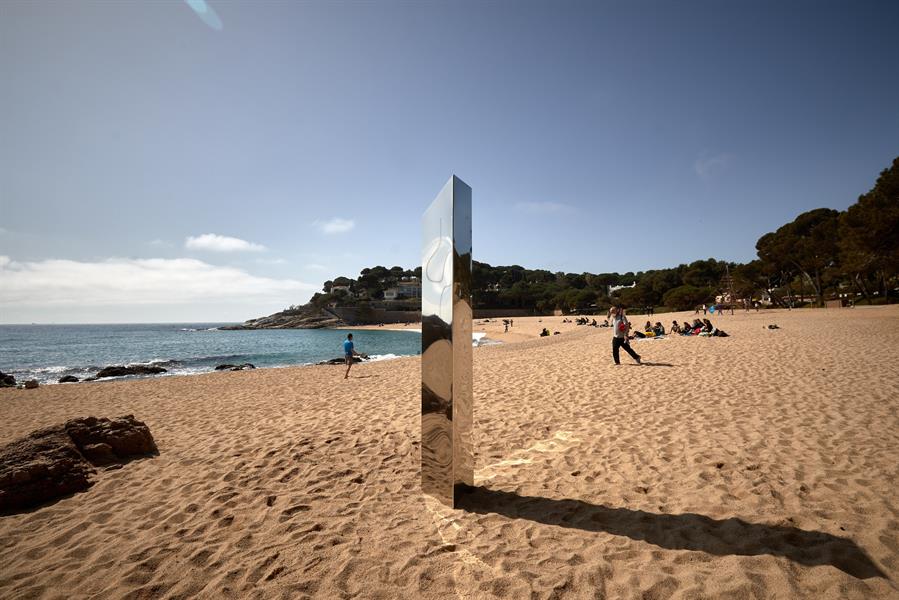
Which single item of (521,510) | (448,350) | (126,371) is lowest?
(126,371)

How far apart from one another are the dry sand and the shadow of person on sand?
2 cm

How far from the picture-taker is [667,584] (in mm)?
2717

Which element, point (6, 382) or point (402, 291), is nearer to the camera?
point (6, 382)

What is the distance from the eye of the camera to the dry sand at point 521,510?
2.86 meters

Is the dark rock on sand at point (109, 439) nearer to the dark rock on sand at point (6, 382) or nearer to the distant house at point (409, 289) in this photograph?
the dark rock on sand at point (6, 382)

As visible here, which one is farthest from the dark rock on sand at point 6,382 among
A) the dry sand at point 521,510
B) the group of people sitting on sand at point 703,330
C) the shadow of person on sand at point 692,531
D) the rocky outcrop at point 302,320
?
the rocky outcrop at point 302,320

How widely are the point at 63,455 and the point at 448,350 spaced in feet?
18.5

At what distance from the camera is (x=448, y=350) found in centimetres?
389

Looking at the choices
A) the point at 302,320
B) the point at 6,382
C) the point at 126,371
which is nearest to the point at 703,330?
the point at 126,371

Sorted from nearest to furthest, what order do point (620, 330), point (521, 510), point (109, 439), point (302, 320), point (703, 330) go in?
point (521, 510), point (109, 439), point (620, 330), point (703, 330), point (302, 320)

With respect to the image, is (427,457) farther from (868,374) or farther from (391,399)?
(868,374)

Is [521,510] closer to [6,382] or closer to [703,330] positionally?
[703,330]

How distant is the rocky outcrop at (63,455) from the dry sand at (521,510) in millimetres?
275

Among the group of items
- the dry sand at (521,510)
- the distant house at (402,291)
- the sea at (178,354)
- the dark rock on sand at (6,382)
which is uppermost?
the distant house at (402,291)
